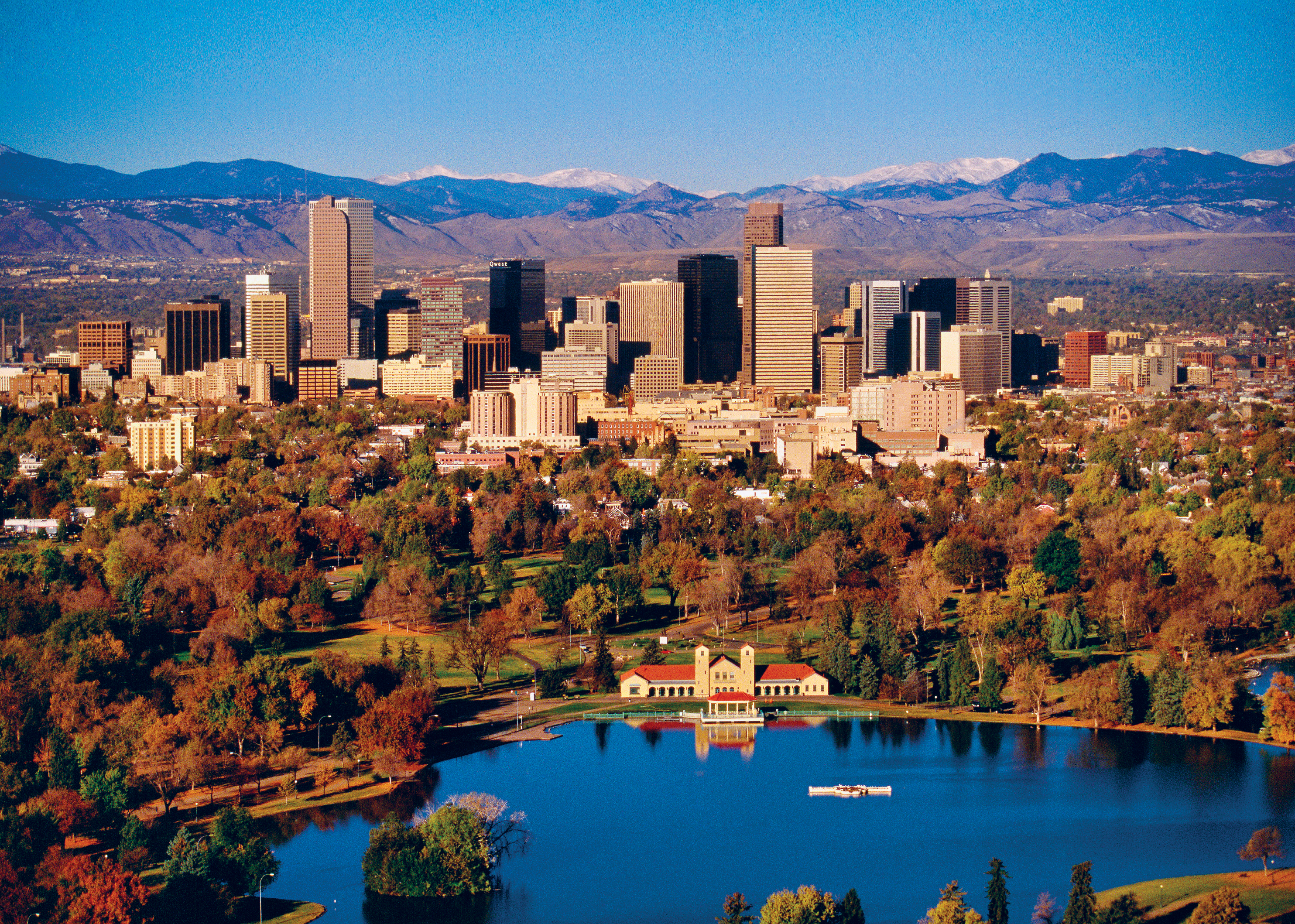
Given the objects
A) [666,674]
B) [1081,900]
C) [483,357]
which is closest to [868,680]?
[666,674]

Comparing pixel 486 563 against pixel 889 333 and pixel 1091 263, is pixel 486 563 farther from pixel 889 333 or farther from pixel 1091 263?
pixel 1091 263

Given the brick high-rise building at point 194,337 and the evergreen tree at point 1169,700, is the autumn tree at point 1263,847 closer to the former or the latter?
the evergreen tree at point 1169,700

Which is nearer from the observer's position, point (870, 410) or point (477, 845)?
point (477, 845)

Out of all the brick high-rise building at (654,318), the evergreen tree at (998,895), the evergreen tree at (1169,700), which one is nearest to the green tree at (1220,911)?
the evergreen tree at (998,895)

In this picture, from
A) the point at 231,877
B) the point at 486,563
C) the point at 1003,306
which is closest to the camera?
the point at 231,877

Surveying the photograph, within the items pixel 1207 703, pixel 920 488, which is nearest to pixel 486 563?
pixel 920 488

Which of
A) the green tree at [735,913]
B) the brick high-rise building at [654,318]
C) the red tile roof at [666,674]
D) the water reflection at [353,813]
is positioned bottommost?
the water reflection at [353,813]
